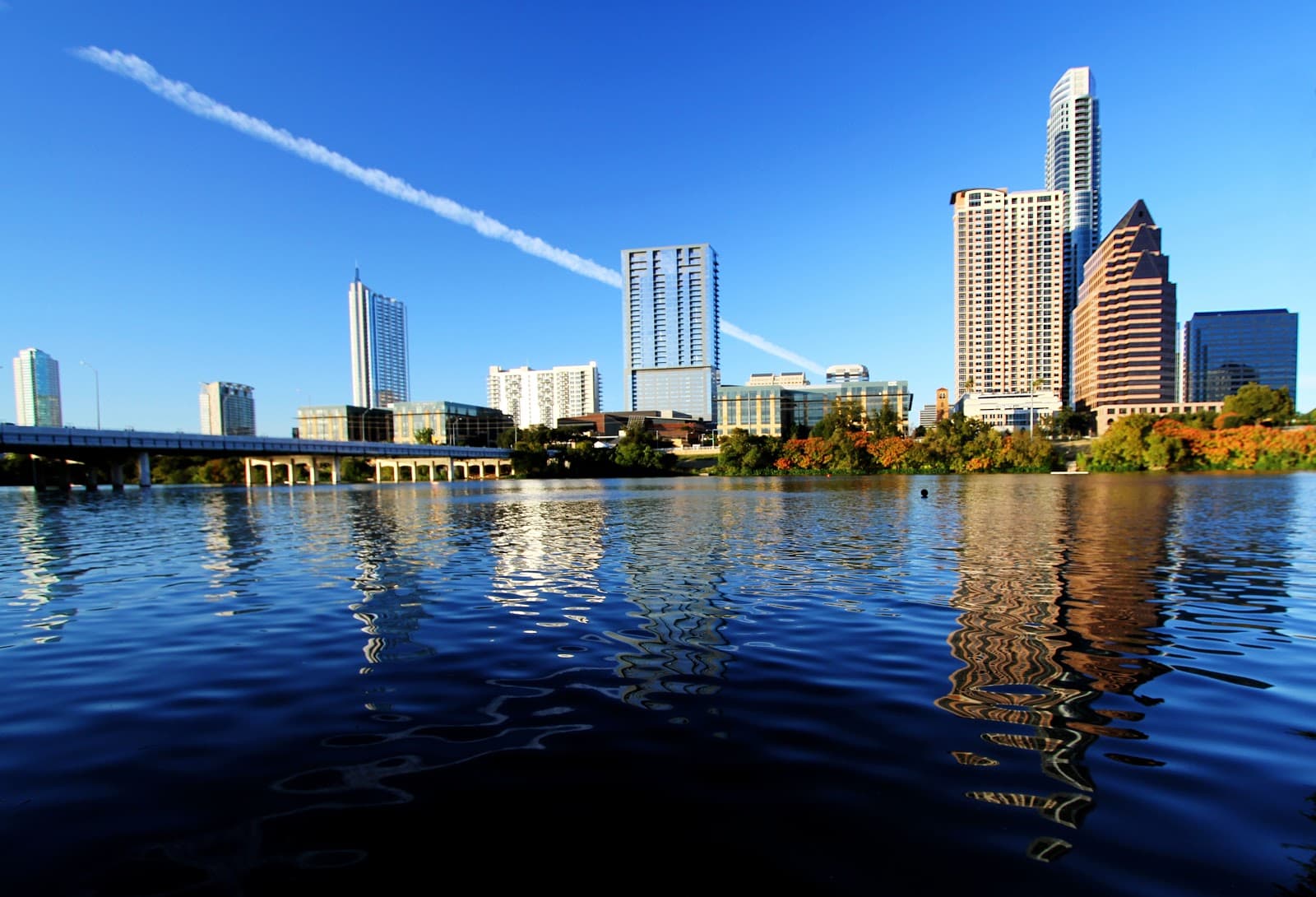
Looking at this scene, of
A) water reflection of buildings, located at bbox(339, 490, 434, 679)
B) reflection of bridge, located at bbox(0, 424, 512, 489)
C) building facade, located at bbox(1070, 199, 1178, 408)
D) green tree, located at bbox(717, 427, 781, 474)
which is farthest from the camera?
building facade, located at bbox(1070, 199, 1178, 408)

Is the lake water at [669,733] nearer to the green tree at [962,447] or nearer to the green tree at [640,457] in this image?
the green tree at [962,447]

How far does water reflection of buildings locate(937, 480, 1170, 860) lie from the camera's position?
695 cm

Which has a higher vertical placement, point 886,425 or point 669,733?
point 886,425

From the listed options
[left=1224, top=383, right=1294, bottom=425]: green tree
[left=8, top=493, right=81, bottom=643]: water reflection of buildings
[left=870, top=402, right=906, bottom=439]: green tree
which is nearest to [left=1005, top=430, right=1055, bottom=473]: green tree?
[left=870, top=402, right=906, bottom=439]: green tree

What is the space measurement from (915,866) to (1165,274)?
252 metres

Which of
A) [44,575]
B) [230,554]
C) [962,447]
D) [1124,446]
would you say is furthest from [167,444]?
[1124,446]

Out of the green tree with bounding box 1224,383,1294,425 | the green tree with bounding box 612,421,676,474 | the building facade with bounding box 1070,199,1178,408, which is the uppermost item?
the building facade with bounding box 1070,199,1178,408

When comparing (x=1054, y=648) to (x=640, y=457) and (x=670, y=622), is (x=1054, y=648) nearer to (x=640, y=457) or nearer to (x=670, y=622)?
(x=670, y=622)

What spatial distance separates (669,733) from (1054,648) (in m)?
8.02

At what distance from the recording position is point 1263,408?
462ft

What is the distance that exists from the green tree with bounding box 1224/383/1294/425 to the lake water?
169 meters

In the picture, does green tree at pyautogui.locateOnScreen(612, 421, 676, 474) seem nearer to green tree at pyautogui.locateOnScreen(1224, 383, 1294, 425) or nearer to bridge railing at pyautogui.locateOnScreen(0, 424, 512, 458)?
bridge railing at pyautogui.locateOnScreen(0, 424, 512, 458)

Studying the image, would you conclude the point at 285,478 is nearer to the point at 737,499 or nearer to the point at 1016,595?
the point at 737,499

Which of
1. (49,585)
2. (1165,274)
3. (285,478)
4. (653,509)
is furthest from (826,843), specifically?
(1165,274)
